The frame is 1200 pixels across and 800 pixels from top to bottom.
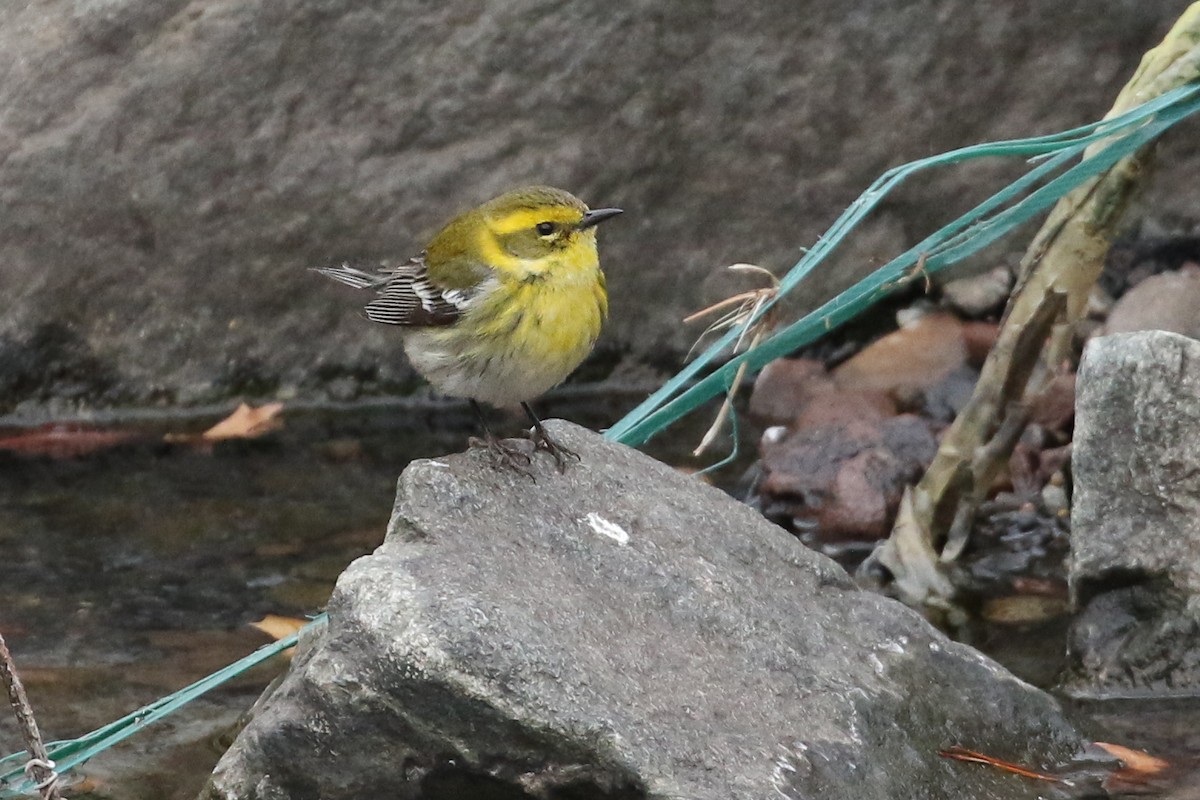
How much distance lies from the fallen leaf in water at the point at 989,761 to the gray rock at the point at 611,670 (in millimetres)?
32

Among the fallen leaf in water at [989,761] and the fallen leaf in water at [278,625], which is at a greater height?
the fallen leaf in water at [989,761]

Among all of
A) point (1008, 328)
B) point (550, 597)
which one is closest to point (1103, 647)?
point (1008, 328)

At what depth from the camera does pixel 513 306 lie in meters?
4.86

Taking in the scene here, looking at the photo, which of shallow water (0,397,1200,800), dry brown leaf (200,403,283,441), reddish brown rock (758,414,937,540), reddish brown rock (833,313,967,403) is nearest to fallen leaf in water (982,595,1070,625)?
shallow water (0,397,1200,800)

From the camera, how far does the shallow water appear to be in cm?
549

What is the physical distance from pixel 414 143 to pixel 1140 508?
3995mm

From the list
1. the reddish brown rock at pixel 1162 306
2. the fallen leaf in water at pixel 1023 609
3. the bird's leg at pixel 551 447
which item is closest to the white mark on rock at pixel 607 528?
the bird's leg at pixel 551 447

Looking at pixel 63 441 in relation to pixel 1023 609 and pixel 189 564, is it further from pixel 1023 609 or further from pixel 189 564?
pixel 1023 609

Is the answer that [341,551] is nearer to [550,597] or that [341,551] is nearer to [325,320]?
[325,320]

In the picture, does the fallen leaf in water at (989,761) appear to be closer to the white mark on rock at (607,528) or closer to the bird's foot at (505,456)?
the white mark on rock at (607,528)

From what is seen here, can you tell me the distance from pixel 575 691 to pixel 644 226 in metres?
4.62

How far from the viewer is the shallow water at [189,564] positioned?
18.0ft

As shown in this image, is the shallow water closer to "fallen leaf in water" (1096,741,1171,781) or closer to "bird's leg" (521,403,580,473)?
"fallen leaf in water" (1096,741,1171,781)

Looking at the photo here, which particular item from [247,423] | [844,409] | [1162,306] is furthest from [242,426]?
[1162,306]
